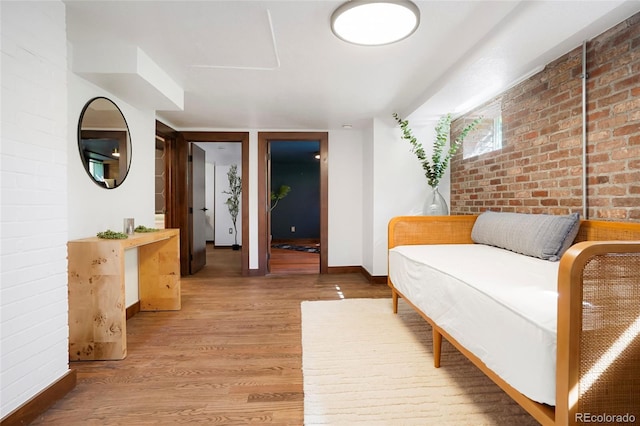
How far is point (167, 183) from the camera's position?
4023 millimetres

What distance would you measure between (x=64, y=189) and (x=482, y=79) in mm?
2802

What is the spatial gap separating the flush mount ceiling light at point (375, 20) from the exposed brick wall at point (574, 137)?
114 centimetres

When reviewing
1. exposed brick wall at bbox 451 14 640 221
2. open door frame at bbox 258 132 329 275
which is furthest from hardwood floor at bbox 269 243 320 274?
exposed brick wall at bbox 451 14 640 221

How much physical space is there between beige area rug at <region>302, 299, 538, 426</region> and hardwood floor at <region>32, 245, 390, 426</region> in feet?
0.41

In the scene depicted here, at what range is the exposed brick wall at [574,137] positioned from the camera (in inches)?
64.4

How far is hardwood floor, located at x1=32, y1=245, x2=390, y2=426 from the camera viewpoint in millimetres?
1396

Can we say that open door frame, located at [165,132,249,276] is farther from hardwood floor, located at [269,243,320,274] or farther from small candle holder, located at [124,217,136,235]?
small candle holder, located at [124,217,136,235]

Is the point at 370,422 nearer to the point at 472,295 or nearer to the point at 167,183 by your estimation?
the point at 472,295

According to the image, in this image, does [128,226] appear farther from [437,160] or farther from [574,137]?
[574,137]

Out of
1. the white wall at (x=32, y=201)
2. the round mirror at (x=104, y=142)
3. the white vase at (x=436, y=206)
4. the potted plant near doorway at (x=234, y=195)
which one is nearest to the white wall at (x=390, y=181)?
the white vase at (x=436, y=206)

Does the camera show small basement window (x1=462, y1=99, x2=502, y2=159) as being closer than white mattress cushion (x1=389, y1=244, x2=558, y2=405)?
No

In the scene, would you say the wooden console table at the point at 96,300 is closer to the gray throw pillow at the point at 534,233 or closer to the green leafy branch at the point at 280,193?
the gray throw pillow at the point at 534,233

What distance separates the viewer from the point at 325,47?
6.58 ft

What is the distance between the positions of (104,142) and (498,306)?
278cm
